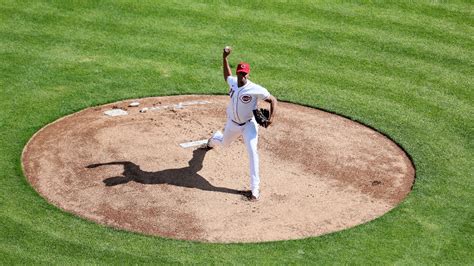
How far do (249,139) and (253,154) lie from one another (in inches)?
12.9

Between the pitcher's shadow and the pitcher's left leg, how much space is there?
0.29m

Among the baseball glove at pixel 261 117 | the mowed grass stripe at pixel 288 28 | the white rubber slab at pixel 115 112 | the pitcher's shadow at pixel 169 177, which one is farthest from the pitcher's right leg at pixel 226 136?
the mowed grass stripe at pixel 288 28

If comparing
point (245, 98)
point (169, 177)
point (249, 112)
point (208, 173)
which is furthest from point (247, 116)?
point (169, 177)

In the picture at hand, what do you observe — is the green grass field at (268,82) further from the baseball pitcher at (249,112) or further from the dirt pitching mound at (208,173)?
the baseball pitcher at (249,112)

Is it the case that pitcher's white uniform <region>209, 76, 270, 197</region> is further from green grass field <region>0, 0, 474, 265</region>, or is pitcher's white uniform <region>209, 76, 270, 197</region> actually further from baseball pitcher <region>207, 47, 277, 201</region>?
green grass field <region>0, 0, 474, 265</region>

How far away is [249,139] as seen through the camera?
14.0m

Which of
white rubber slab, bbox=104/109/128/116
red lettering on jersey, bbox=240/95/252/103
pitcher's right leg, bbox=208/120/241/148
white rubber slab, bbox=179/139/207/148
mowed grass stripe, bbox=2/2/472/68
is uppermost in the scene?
red lettering on jersey, bbox=240/95/252/103

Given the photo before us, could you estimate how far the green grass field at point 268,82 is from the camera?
40.1 feet

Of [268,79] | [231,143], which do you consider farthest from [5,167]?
[268,79]

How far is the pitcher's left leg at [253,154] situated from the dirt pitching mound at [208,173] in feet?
0.83

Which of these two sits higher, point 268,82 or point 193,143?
point 268,82

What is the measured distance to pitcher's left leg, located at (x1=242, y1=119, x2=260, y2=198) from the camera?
13734mm

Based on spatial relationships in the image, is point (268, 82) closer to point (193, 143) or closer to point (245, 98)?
point (193, 143)

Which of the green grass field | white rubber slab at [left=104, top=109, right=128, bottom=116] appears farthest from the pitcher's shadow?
white rubber slab at [left=104, top=109, right=128, bottom=116]
